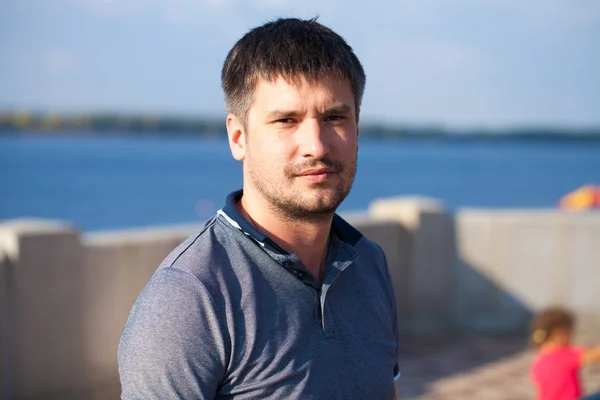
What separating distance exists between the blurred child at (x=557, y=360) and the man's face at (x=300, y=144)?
2569mm

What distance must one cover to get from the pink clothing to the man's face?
2.56 metres

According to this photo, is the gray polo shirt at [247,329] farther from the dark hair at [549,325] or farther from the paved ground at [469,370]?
the paved ground at [469,370]

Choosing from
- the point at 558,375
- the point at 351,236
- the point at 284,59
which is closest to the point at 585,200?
the point at 558,375

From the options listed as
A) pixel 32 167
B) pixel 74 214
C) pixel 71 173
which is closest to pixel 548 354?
pixel 74 214

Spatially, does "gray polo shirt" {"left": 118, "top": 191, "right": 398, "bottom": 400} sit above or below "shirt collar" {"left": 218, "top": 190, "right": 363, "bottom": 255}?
below

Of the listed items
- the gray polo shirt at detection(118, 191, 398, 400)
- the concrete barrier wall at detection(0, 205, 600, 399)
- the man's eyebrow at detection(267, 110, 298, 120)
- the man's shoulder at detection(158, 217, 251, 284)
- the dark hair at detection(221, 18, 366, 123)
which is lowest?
the concrete barrier wall at detection(0, 205, 600, 399)

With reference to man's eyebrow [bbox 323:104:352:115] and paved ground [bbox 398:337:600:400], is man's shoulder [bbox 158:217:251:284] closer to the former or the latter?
man's eyebrow [bbox 323:104:352:115]

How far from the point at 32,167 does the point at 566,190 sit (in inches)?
3601

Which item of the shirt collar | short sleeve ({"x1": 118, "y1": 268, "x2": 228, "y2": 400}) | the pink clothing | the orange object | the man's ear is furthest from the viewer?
the orange object

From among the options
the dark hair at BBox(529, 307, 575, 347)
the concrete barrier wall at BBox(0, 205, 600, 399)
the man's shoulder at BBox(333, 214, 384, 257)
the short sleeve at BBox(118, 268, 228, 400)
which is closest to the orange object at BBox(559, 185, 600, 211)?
the concrete barrier wall at BBox(0, 205, 600, 399)

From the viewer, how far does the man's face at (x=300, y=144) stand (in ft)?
6.42

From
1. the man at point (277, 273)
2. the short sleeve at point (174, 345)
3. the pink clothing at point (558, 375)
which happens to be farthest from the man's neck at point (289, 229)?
the pink clothing at point (558, 375)

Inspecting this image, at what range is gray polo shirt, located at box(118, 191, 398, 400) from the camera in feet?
5.68

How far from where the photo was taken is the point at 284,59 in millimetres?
1970
